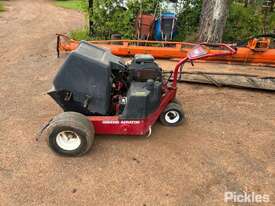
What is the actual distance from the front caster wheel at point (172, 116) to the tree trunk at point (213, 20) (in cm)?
411

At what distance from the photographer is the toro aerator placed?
14.3 ft

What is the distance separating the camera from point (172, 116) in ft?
17.0

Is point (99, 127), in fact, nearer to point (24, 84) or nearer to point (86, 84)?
point (86, 84)

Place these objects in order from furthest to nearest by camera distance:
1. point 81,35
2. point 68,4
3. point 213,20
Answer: point 68,4 → point 81,35 → point 213,20

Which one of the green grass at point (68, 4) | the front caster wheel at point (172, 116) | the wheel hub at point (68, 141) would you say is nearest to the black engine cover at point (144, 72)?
the front caster wheel at point (172, 116)

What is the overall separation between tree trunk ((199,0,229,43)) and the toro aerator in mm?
3941

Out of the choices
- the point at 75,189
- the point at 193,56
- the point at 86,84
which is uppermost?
the point at 193,56

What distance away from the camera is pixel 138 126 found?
4.61m

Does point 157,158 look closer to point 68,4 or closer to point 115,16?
point 115,16

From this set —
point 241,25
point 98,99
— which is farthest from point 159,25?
point 98,99

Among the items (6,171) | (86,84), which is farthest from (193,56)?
(6,171)

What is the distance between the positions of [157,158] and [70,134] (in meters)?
1.17

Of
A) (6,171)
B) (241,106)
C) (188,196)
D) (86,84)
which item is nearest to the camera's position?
(188,196)

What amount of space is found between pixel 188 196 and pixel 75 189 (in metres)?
1.29
